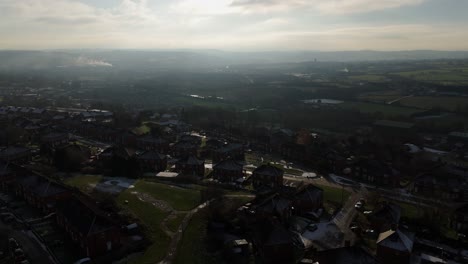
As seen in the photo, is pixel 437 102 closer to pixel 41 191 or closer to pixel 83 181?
pixel 83 181

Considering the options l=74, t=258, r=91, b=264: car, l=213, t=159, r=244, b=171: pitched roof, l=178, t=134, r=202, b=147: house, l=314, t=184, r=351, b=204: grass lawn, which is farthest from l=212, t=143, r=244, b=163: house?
l=74, t=258, r=91, b=264: car

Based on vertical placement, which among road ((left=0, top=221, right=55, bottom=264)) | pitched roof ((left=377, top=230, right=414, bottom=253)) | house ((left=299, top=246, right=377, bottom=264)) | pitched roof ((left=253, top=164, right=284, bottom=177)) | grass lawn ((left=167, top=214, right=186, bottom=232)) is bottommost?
road ((left=0, top=221, right=55, bottom=264))

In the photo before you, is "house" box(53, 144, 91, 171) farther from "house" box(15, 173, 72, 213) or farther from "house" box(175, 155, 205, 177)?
"house" box(175, 155, 205, 177)

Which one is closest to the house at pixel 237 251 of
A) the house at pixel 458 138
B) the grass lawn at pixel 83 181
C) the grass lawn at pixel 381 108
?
the grass lawn at pixel 83 181

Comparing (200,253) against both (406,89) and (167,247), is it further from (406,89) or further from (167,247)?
(406,89)

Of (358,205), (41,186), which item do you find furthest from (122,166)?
(358,205)

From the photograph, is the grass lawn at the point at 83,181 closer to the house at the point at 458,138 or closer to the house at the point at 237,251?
the house at the point at 237,251
